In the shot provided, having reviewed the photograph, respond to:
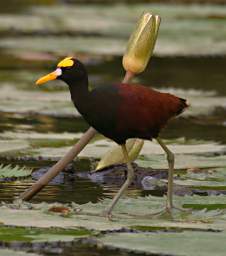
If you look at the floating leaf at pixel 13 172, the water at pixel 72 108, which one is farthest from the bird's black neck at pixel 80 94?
the floating leaf at pixel 13 172

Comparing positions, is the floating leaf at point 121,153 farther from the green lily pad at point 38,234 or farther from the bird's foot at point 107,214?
the green lily pad at point 38,234

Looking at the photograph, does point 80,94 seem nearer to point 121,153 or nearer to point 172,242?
point 121,153

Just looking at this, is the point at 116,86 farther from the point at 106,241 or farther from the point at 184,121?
the point at 184,121

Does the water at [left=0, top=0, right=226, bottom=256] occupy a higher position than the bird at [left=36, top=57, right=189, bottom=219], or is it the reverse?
the bird at [left=36, top=57, right=189, bottom=219]

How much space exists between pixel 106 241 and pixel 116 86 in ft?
3.10

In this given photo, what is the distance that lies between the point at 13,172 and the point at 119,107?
4.20 feet

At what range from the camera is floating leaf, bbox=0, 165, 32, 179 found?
5.81 m

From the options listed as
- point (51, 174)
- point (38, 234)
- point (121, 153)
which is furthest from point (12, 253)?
point (121, 153)

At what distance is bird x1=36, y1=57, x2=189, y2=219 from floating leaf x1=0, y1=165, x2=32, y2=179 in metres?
1.07

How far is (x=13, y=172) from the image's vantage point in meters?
5.85

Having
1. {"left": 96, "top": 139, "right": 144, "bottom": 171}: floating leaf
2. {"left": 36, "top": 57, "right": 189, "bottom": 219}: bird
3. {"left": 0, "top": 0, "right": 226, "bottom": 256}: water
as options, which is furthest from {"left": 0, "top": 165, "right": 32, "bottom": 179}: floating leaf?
{"left": 36, "top": 57, "right": 189, "bottom": 219}: bird

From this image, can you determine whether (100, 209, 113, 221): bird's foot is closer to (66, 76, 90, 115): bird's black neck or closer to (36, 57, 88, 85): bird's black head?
(66, 76, 90, 115): bird's black neck

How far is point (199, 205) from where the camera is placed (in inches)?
195

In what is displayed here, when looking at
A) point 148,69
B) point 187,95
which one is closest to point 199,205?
point 187,95
